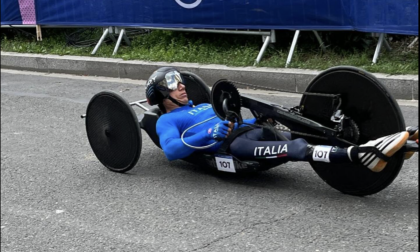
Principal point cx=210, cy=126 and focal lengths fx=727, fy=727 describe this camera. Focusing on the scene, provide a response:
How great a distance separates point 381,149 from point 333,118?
638mm

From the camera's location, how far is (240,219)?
15.5 feet

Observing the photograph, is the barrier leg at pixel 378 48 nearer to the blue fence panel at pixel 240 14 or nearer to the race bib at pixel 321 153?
the blue fence panel at pixel 240 14

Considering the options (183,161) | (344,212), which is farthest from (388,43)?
(344,212)

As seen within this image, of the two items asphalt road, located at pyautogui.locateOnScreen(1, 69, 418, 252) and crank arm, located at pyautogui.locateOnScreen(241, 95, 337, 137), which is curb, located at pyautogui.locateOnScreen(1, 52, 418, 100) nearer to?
asphalt road, located at pyautogui.locateOnScreen(1, 69, 418, 252)

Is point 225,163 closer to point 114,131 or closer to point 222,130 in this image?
point 222,130

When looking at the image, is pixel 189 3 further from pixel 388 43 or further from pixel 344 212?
pixel 344 212

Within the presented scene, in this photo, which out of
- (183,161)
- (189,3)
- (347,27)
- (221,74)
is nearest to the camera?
(183,161)

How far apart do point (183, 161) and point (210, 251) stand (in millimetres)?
1798

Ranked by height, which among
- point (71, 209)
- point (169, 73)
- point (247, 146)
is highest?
point (169, 73)

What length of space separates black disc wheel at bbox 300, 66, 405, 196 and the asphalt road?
14cm

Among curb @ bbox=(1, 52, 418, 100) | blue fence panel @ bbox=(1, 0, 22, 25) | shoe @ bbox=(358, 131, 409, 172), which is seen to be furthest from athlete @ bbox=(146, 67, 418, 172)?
blue fence panel @ bbox=(1, 0, 22, 25)

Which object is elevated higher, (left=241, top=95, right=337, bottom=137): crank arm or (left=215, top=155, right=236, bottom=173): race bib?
(left=241, top=95, right=337, bottom=137): crank arm

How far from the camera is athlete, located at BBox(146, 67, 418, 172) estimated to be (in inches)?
171

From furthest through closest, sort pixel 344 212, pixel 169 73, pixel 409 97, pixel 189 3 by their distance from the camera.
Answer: pixel 189 3 < pixel 409 97 < pixel 169 73 < pixel 344 212
